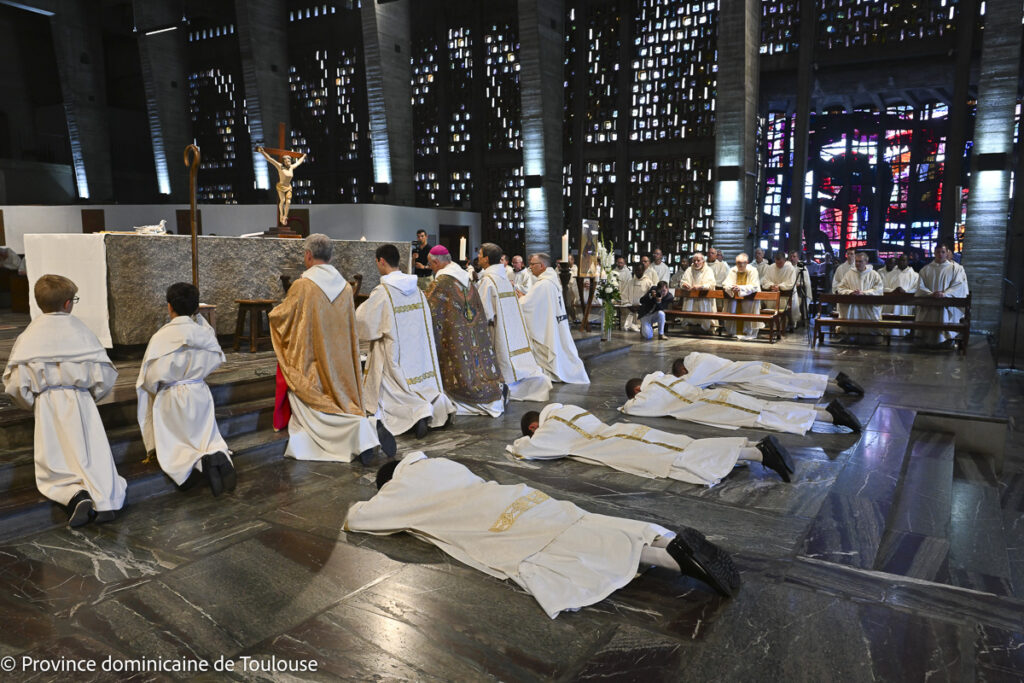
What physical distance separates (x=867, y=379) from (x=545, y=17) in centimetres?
1118

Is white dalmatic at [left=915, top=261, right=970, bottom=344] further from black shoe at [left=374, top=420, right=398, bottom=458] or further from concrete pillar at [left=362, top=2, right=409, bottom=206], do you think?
concrete pillar at [left=362, top=2, right=409, bottom=206]

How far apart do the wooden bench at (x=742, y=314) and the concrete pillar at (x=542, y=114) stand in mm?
4782

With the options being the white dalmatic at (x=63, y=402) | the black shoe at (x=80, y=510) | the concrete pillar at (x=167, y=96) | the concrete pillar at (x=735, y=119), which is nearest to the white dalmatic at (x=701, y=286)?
the concrete pillar at (x=735, y=119)

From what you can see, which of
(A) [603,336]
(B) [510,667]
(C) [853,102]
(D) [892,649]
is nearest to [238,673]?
(B) [510,667]

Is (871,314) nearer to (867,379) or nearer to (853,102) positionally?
(867,379)

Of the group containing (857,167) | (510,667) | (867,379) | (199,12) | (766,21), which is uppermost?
(199,12)

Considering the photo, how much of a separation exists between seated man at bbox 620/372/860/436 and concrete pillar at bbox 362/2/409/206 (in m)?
12.2

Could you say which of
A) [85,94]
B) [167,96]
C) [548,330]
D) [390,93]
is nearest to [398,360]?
[548,330]

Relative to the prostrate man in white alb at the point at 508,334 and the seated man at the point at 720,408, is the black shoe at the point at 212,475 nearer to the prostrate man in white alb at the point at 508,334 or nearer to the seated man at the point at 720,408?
the prostrate man in white alb at the point at 508,334

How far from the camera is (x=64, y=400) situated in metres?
3.55

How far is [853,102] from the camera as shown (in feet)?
62.8

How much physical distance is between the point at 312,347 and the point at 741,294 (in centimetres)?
851

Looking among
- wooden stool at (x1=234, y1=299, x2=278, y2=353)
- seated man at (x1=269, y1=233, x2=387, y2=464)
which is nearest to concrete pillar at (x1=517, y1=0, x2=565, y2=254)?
wooden stool at (x1=234, y1=299, x2=278, y2=353)

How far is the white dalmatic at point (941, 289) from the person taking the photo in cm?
1055
